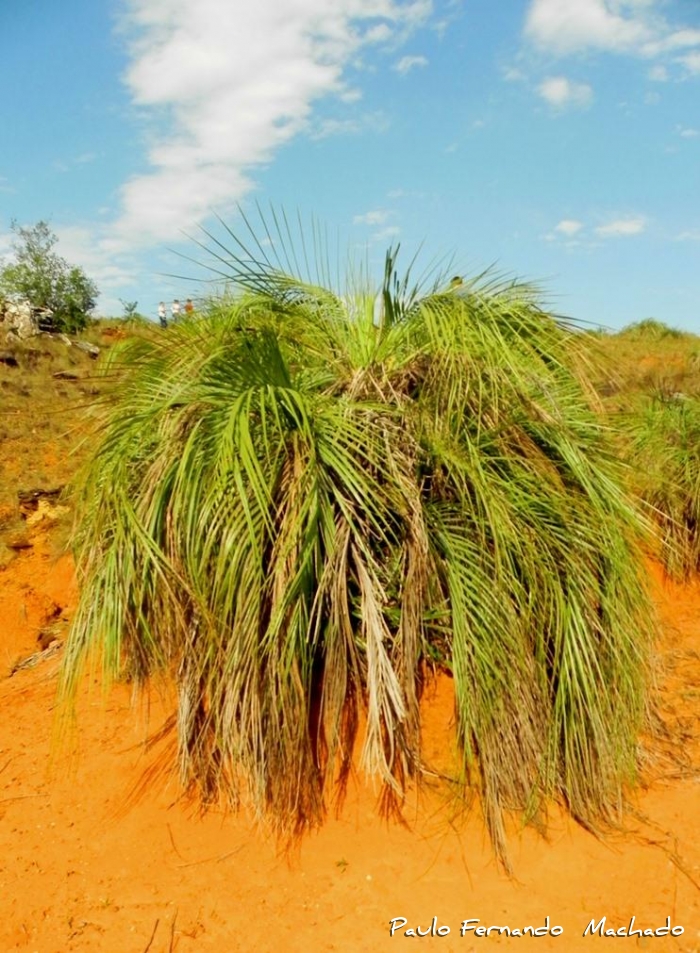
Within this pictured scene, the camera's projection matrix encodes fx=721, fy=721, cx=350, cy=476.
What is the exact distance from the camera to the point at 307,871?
274cm

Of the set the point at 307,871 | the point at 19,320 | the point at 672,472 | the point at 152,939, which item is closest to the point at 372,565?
the point at 307,871

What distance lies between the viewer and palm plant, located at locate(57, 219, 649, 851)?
2688 millimetres

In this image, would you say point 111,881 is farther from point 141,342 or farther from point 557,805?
point 141,342

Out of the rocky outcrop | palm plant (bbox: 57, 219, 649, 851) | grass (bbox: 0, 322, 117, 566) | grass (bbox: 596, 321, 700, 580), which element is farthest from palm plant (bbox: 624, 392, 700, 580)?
the rocky outcrop

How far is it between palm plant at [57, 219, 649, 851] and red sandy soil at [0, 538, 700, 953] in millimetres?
139

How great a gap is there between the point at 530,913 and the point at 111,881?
5.11 feet

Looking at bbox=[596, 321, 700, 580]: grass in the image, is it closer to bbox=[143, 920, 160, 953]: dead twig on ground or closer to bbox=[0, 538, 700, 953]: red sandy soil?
bbox=[0, 538, 700, 953]: red sandy soil

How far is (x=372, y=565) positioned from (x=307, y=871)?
1.18 m

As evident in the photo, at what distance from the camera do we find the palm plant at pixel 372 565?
2688 mm

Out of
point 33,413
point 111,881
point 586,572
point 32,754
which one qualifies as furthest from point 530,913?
point 33,413

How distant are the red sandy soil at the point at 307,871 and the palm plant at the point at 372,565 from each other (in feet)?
0.46

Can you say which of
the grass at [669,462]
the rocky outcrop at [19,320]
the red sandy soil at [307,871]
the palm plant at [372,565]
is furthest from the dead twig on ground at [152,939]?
the rocky outcrop at [19,320]

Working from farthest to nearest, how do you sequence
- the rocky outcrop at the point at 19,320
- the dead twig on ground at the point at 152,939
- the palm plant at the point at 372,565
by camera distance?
the rocky outcrop at the point at 19,320, the palm plant at the point at 372,565, the dead twig on ground at the point at 152,939

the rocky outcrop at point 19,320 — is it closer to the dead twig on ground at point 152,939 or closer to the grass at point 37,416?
the grass at point 37,416
